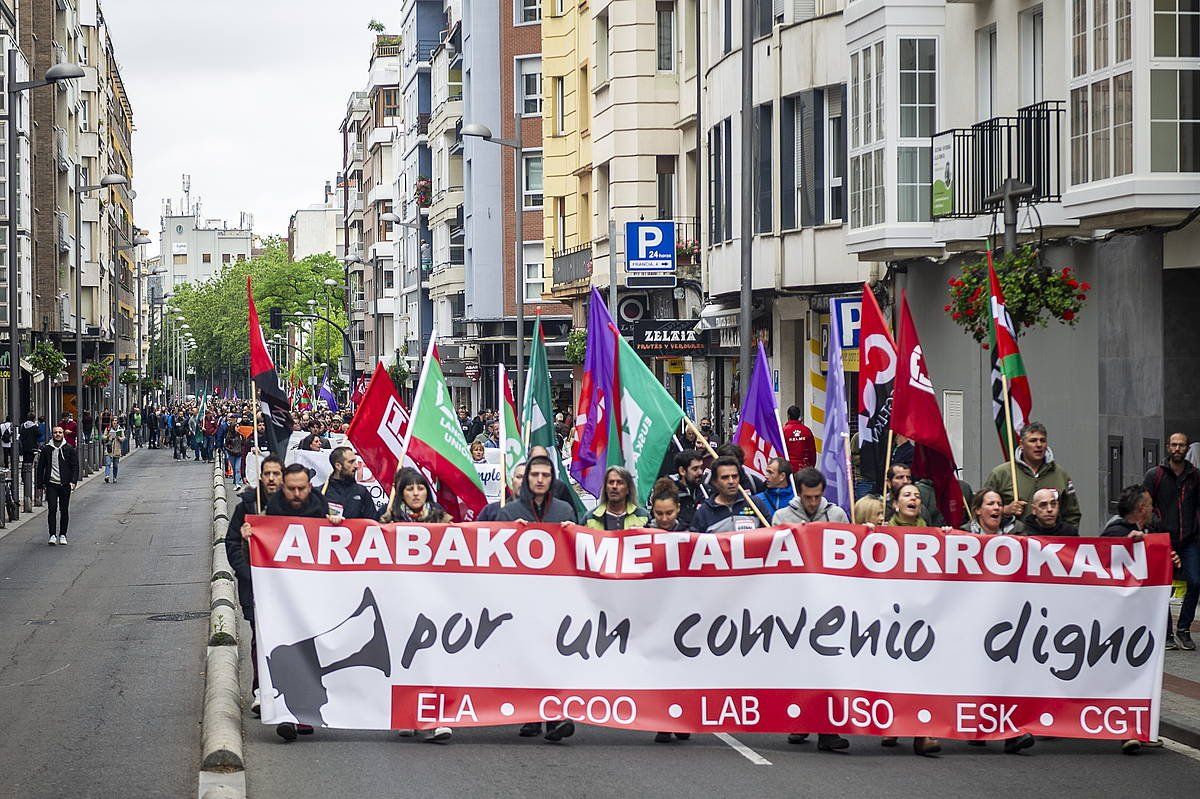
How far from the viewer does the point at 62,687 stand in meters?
13.3

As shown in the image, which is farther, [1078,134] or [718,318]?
[718,318]

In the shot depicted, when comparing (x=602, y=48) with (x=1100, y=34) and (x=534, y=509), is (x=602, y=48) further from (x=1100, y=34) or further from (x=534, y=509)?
(x=534, y=509)

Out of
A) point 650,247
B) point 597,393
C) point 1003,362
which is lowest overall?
point 597,393

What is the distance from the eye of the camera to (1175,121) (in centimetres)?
1702

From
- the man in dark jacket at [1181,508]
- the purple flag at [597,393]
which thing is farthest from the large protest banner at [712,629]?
the man in dark jacket at [1181,508]

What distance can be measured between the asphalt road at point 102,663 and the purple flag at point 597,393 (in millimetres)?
3286

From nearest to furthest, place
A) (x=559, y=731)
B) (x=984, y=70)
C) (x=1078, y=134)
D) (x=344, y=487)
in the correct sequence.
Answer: (x=559, y=731) < (x=344, y=487) < (x=1078, y=134) < (x=984, y=70)

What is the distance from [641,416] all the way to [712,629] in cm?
299

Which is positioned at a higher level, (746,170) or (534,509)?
(746,170)

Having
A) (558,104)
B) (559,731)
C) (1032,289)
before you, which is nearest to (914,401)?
(559,731)

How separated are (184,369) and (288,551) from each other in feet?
612

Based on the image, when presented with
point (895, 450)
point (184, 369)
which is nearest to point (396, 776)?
point (895, 450)

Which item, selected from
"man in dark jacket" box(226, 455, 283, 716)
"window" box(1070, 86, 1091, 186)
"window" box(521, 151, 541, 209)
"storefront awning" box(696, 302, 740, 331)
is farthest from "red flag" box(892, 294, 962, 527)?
"window" box(521, 151, 541, 209)

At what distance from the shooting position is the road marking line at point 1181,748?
10391mm
